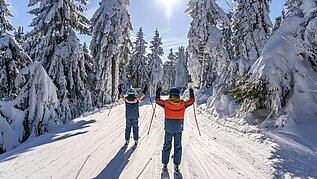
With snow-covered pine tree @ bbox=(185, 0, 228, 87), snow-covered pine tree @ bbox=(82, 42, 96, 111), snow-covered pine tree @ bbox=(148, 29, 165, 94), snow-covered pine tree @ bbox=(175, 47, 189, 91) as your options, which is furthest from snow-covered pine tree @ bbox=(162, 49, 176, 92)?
snow-covered pine tree @ bbox=(82, 42, 96, 111)

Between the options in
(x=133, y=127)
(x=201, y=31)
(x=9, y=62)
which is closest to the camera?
(x=133, y=127)

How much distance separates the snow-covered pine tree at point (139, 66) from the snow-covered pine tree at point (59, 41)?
25.0 metres

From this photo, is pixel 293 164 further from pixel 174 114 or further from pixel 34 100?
pixel 34 100

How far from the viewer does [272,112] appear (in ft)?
30.8

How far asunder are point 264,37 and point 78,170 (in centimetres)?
1745

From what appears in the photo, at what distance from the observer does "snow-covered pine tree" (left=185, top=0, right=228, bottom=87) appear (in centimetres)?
2661

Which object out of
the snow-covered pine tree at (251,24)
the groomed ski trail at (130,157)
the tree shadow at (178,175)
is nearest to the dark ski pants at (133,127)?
the groomed ski trail at (130,157)

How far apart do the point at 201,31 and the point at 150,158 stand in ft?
72.2

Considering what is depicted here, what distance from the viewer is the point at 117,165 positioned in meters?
5.79

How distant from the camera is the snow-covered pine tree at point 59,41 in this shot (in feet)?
55.3

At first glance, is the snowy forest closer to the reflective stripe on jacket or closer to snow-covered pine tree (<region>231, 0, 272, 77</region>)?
snow-covered pine tree (<region>231, 0, 272, 77</region>)

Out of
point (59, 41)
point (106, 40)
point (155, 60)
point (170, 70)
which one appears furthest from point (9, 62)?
point (170, 70)

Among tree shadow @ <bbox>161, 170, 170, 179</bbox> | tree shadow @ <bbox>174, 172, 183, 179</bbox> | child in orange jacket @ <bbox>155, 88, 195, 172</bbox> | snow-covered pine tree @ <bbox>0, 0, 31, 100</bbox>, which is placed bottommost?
tree shadow @ <bbox>174, 172, 183, 179</bbox>

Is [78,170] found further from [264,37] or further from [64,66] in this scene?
[264,37]
